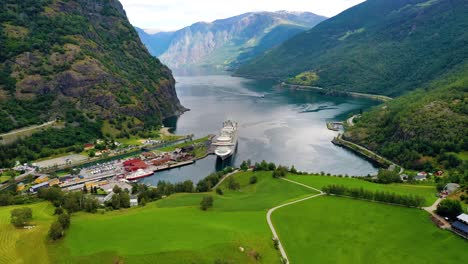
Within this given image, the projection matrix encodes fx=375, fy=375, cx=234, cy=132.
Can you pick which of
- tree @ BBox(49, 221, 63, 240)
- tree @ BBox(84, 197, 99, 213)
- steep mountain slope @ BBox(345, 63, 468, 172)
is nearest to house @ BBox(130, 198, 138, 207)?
tree @ BBox(84, 197, 99, 213)

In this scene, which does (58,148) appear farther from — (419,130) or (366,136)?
(419,130)

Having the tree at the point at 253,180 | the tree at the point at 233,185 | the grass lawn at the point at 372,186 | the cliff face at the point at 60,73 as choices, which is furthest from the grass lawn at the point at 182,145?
the grass lawn at the point at 372,186

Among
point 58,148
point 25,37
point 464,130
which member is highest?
point 25,37

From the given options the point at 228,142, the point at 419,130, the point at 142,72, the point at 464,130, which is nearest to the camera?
the point at 464,130

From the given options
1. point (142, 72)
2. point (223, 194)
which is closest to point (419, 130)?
point (223, 194)

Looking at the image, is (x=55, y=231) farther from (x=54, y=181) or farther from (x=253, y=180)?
(x=54, y=181)

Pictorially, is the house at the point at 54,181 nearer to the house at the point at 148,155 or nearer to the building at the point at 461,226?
the house at the point at 148,155
